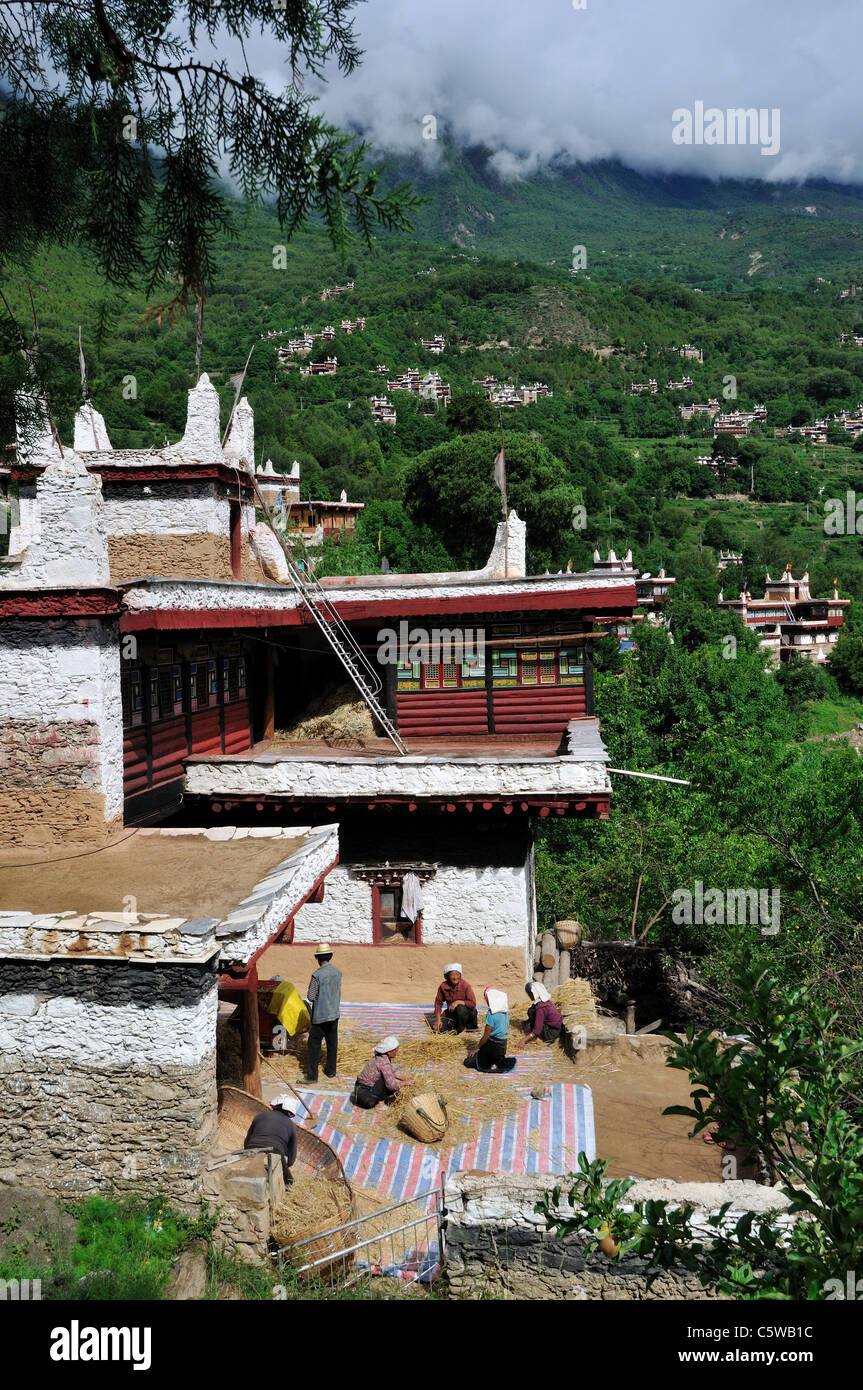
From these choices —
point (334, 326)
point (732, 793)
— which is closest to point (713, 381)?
point (334, 326)

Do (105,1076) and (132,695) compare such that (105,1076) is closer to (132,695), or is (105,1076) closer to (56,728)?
(56,728)

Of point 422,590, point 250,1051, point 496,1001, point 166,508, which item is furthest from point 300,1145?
point 166,508

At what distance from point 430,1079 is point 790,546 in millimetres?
99536

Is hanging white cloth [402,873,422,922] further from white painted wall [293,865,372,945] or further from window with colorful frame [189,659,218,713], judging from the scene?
window with colorful frame [189,659,218,713]

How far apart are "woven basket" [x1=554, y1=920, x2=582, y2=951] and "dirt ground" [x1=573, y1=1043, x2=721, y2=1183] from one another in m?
6.28

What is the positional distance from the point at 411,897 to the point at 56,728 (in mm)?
6627

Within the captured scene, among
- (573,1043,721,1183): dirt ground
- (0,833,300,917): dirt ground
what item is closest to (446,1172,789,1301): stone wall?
(573,1043,721,1183): dirt ground

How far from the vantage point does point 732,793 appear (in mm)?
31188

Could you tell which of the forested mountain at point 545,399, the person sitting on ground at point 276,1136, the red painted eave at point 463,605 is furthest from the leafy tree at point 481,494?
the person sitting on ground at point 276,1136

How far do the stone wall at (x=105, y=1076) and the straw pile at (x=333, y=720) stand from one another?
11413 mm

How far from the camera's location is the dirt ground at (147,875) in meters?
9.80

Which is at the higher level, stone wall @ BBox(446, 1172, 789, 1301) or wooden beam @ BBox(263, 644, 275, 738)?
wooden beam @ BBox(263, 644, 275, 738)

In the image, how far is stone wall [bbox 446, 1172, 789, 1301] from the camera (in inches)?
348

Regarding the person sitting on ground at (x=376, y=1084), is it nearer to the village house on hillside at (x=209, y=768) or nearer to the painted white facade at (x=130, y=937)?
the village house on hillside at (x=209, y=768)
